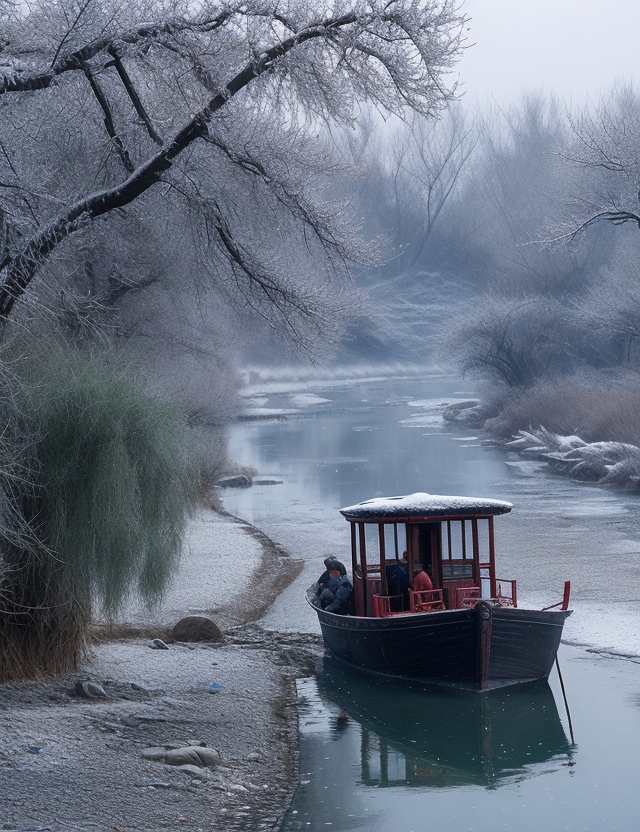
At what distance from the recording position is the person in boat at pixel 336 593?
14.0 meters

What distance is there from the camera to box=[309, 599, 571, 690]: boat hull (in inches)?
479

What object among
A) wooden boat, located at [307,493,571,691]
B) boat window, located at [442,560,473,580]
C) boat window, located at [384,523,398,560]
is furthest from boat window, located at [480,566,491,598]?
boat window, located at [384,523,398,560]

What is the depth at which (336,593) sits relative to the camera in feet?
46.4

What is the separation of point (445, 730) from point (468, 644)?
1.23 meters

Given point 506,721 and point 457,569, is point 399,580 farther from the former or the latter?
point 506,721

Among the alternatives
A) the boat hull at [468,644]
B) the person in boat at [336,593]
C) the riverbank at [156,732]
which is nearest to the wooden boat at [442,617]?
the boat hull at [468,644]

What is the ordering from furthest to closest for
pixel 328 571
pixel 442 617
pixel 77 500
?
pixel 328 571 → pixel 442 617 → pixel 77 500

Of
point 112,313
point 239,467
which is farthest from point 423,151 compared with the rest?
point 112,313

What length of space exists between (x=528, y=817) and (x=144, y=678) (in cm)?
487

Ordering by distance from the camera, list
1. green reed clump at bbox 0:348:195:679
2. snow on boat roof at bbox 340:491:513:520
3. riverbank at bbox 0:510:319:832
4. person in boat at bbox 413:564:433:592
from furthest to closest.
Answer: snow on boat roof at bbox 340:491:513:520
person in boat at bbox 413:564:433:592
green reed clump at bbox 0:348:195:679
riverbank at bbox 0:510:319:832

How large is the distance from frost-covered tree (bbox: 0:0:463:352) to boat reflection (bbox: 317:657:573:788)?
498 centimetres

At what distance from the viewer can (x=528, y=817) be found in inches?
353

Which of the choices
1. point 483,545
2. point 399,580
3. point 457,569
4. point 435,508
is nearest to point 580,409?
point 483,545

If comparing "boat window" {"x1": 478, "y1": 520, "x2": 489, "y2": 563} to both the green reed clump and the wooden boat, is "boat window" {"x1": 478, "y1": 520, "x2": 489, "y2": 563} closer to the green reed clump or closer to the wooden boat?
the wooden boat
